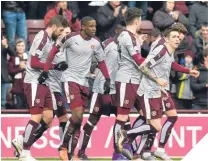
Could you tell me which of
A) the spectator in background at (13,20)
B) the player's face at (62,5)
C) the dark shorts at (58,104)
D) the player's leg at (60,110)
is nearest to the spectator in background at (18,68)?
the spectator in background at (13,20)

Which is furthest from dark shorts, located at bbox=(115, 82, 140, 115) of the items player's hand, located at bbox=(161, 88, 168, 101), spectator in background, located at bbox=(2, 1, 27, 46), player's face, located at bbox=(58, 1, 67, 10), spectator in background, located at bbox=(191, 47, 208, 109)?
spectator in background, located at bbox=(2, 1, 27, 46)

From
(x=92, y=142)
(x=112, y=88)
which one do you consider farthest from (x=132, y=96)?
(x=92, y=142)

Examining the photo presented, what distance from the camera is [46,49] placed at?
17.8 metres

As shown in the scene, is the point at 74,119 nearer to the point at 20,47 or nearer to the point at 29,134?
the point at 29,134

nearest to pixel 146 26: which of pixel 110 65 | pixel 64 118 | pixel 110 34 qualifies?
pixel 110 34

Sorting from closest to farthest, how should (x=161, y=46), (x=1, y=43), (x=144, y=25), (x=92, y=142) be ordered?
(x=161, y=46) → (x=92, y=142) → (x=1, y=43) → (x=144, y=25)

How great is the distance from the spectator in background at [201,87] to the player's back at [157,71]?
3.08 meters

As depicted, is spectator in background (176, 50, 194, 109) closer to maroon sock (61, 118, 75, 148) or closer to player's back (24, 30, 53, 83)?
maroon sock (61, 118, 75, 148)

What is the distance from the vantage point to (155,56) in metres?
17.3

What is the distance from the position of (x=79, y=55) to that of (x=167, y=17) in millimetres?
4102

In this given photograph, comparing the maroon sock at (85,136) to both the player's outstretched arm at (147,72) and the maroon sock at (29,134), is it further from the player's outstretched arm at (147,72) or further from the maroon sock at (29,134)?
the player's outstretched arm at (147,72)

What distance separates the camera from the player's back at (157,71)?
57.0ft

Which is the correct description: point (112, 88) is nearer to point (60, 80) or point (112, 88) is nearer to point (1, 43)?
point (60, 80)

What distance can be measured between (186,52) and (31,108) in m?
4.41
